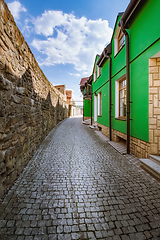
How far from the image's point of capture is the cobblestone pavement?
158 cm

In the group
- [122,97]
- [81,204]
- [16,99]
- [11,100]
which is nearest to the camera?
[81,204]

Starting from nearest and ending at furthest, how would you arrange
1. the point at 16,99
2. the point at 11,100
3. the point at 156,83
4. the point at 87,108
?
the point at 11,100 < the point at 16,99 < the point at 156,83 < the point at 87,108

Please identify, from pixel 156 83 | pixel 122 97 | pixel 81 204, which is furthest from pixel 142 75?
pixel 81 204

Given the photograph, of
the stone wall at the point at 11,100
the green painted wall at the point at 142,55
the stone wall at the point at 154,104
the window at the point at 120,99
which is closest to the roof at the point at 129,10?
the green painted wall at the point at 142,55

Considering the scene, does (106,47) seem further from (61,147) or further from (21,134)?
(21,134)

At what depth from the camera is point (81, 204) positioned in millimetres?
2033

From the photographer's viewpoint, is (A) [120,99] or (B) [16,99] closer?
(B) [16,99]

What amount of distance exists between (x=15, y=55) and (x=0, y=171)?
233cm

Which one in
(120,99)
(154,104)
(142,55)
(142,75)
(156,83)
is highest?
(142,55)

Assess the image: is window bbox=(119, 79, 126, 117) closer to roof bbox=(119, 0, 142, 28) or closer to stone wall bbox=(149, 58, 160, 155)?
stone wall bbox=(149, 58, 160, 155)

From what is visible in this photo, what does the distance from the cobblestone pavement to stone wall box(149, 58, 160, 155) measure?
2.70ft

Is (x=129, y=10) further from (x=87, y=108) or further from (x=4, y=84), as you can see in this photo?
(x=87, y=108)

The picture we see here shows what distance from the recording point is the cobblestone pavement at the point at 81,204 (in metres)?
1.58

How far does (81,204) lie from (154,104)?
2933 mm
